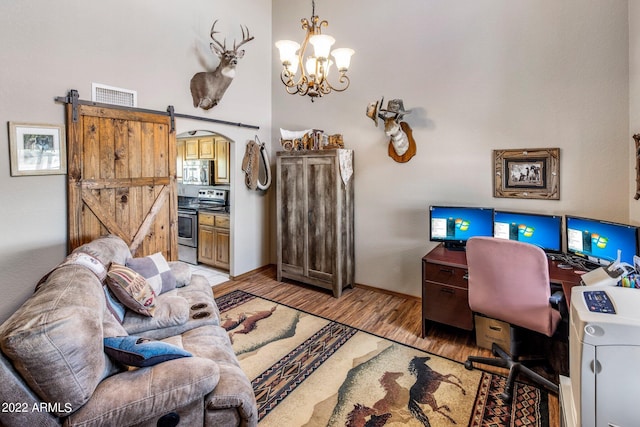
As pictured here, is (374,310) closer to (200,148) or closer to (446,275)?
(446,275)

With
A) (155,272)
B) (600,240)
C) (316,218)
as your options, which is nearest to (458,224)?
(600,240)

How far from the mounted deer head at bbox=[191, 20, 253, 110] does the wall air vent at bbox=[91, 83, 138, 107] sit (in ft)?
2.41

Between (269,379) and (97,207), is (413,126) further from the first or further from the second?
(97,207)

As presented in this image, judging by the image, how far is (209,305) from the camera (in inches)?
101

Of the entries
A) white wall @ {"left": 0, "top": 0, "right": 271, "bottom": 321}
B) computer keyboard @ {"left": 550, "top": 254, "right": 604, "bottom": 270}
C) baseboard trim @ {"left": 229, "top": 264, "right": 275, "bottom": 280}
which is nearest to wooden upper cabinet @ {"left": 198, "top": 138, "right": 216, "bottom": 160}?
white wall @ {"left": 0, "top": 0, "right": 271, "bottom": 321}

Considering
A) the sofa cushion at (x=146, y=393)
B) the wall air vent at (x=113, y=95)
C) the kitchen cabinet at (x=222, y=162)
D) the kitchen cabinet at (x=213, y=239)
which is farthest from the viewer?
the kitchen cabinet at (x=222, y=162)

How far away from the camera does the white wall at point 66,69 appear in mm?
2639

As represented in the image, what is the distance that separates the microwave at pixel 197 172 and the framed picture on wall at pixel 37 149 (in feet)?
Result: 9.12

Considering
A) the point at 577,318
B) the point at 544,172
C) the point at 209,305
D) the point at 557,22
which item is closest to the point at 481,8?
the point at 557,22

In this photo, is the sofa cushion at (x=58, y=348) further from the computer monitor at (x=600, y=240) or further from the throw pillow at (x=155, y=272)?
the computer monitor at (x=600, y=240)

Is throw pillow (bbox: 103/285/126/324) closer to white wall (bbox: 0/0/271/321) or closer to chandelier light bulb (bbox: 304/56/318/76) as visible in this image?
white wall (bbox: 0/0/271/321)

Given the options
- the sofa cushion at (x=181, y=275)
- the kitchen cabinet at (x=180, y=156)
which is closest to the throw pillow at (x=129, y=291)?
the sofa cushion at (x=181, y=275)

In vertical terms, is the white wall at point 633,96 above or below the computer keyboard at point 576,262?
above

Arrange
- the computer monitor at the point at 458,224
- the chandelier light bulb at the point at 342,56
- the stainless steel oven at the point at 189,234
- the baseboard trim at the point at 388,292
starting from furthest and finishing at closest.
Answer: the stainless steel oven at the point at 189,234, the baseboard trim at the point at 388,292, the computer monitor at the point at 458,224, the chandelier light bulb at the point at 342,56
